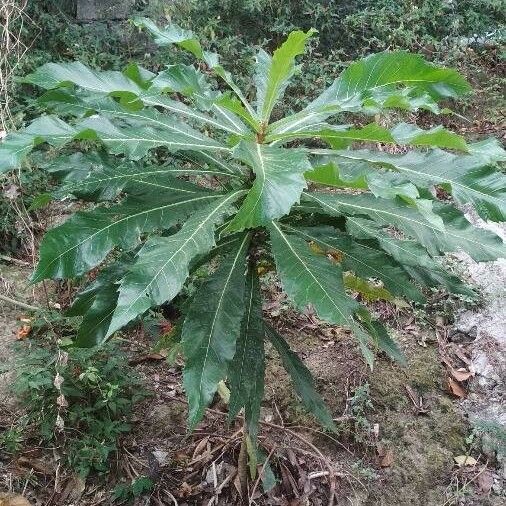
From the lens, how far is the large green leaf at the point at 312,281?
139 cm

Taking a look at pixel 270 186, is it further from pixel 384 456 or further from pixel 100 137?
pixel 384 456

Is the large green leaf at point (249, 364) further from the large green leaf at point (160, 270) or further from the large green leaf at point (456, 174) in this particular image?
the large green leaf at point (456, 174)

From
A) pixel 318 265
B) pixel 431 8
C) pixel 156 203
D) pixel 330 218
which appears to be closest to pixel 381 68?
pixel 330 218

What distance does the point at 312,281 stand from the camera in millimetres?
1456

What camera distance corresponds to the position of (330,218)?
1.77 metres

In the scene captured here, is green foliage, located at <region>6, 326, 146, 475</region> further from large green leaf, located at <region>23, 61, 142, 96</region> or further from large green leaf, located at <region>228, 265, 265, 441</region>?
large green leaf, located at <region>23, 61, 142, 96</region>

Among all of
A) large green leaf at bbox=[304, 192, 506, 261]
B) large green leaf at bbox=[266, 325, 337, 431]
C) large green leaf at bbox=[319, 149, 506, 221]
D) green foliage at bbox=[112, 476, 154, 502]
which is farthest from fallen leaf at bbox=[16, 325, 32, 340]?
large green leaf at bbox=[319, 149, 506, 221]

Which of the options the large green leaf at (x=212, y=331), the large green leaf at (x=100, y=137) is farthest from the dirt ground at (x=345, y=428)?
the large green leaf at (x=100, y=137)

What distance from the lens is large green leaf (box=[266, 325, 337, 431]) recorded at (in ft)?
6.31

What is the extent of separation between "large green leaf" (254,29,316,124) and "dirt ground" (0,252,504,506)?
1385mm

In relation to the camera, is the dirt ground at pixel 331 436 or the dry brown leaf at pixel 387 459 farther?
the dry brown leaf at pixel 387 459

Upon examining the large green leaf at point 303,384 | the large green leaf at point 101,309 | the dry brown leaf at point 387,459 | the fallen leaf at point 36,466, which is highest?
the large green leaf at point 101,309

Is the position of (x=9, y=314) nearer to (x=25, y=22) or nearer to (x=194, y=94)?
(x=194, y=94)

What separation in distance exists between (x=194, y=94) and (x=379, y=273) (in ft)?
2.51
